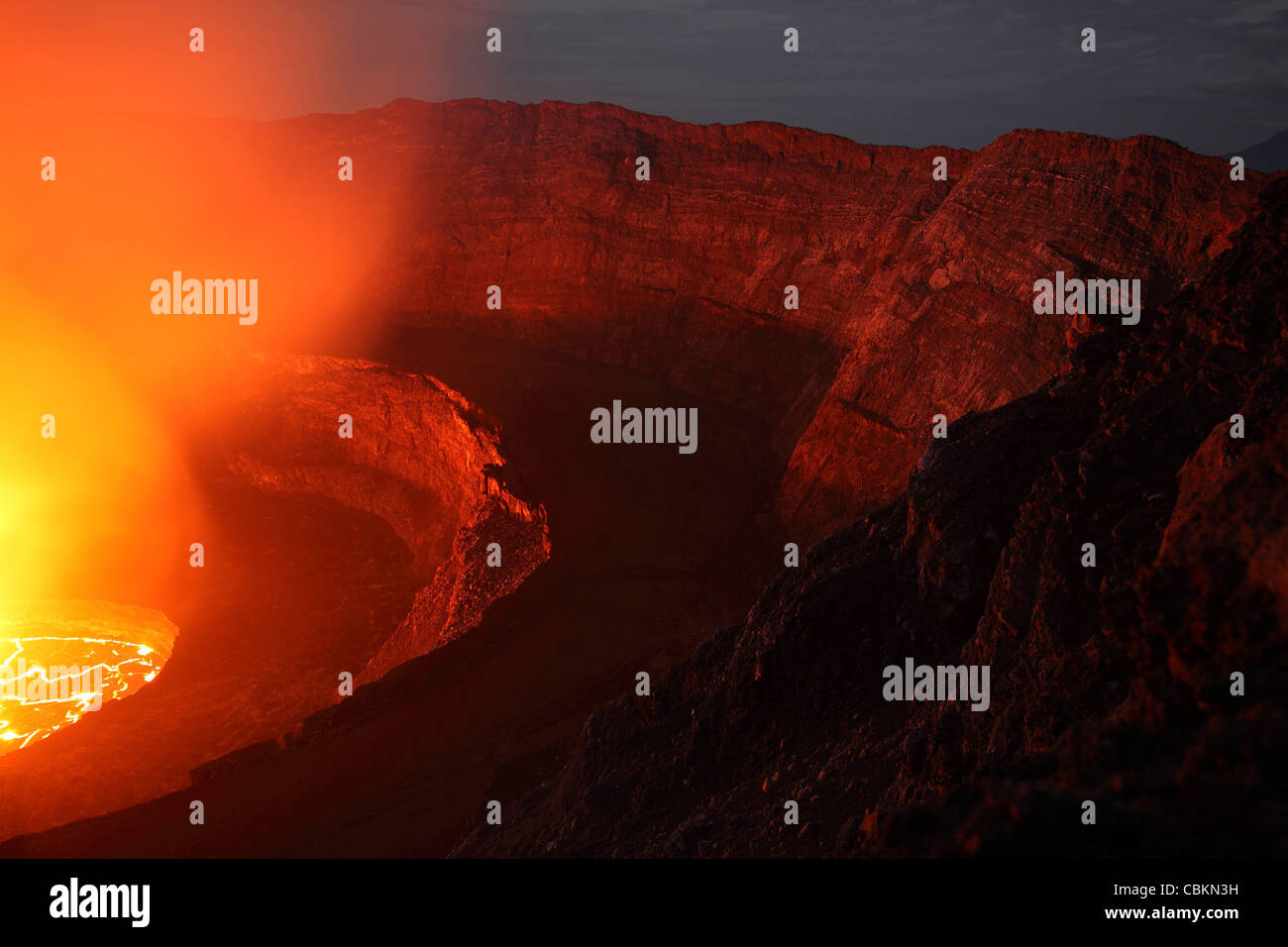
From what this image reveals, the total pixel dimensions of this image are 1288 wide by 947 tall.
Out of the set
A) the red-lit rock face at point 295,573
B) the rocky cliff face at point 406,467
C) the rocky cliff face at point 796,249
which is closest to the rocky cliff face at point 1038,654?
the rocky cliff face at point 796,249

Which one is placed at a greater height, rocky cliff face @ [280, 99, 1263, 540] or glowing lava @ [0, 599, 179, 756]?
A: rocky cliff face @ [280, 99, 1263, 540]

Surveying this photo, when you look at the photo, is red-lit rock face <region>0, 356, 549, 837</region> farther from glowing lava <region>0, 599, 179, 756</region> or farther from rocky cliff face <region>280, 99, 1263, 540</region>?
rocky cliff face <region>280, 99, 1263, 540</region>

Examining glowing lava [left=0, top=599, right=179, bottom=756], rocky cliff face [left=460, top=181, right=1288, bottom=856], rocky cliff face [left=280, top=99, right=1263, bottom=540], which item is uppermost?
rocky cliff face [left=280, top=99, right=1263, bottom=540]

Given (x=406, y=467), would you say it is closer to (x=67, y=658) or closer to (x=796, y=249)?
(x=67, y=658)

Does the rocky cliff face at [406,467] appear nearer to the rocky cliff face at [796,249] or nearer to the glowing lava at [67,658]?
the glowing lava at [67,658]

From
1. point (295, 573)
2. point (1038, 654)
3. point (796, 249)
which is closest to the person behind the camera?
point (1038, 654)

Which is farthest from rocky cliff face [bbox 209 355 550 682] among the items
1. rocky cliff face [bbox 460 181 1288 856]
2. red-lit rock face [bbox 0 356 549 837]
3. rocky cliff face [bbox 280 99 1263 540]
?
rocky cliff face [bbox 460 181 1288 856]

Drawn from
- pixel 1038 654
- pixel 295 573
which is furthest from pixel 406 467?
pixel 1038 654
